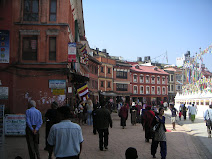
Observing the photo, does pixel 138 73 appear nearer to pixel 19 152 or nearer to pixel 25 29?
pixel 25 29

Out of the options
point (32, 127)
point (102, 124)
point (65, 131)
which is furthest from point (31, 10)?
point (65, 131)

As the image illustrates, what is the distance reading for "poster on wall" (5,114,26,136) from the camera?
41.4 ft

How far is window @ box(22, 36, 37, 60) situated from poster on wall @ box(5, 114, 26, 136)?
7378 millimetres

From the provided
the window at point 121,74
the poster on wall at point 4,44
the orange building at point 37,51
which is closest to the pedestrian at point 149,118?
the poster on wall at point 4,44

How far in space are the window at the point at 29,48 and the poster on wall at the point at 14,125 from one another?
24.2 feet

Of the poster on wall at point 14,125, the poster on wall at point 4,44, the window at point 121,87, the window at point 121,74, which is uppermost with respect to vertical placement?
the window at point 121,74

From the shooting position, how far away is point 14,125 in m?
12.7

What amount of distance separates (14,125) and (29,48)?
7955 mm

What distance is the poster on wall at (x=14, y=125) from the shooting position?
496 inches

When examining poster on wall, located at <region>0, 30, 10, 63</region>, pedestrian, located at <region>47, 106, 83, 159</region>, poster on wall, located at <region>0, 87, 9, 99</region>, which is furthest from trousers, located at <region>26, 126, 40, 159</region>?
poster on wall, located at <region>0, 87, 9, 99</region>

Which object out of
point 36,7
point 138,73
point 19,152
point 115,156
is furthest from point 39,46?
point 138,73

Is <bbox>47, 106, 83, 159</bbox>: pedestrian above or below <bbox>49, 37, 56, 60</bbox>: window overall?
below

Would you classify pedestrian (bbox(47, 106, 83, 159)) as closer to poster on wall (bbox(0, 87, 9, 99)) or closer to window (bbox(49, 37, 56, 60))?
poster on wall (bbox(0, 87, 9, 99))

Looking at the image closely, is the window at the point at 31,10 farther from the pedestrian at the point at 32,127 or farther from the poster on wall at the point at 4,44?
the pedestrian at the point at 32,127
